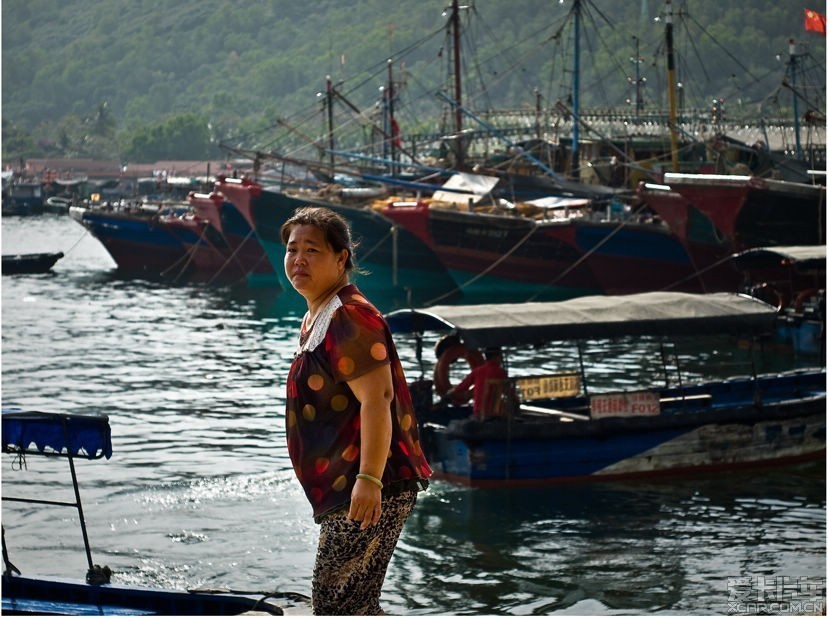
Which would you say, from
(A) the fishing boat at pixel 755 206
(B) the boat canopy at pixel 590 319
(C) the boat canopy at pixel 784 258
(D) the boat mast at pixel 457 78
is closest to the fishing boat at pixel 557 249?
(A) the fishing boat at pixel 755 206

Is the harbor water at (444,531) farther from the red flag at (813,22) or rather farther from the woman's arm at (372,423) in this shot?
the red flag at (813,22)

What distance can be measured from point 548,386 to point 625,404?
1150mm

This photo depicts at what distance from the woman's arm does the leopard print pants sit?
167 mm

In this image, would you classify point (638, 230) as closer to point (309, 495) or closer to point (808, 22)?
point (808, 22)

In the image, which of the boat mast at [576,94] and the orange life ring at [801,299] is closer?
the orange life ring at [801,299]

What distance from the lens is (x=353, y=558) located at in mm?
4480

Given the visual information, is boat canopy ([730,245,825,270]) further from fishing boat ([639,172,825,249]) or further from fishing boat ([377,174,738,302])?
fishing boat ([377,174,738,302])

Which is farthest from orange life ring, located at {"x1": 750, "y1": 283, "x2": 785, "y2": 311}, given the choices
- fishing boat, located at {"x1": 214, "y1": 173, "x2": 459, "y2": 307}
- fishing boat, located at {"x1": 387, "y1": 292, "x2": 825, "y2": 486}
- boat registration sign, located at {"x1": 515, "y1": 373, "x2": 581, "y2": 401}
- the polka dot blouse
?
the polka dot blouse

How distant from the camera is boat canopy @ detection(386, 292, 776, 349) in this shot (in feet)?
43.0

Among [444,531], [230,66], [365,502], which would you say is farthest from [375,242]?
[230,66]

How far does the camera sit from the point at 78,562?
37.3ft

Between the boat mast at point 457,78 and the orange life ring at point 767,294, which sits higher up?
the boat mast at point 457,78

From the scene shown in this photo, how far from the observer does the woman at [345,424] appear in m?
4.27

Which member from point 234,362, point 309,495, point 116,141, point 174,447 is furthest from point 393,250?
point 116,141
